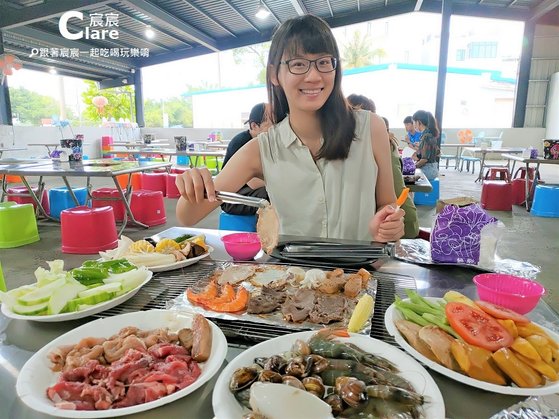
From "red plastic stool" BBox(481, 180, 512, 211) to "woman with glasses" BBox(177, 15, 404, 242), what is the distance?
535cm

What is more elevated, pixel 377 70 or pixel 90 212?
pixel 377 70

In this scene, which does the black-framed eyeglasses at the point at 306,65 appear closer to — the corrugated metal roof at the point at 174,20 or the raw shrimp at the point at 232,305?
the raw shrimp at the point at 232,305

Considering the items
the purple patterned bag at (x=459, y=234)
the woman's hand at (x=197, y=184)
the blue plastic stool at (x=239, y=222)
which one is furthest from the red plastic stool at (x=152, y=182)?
the purple patterned bag at (x=459, y=234)

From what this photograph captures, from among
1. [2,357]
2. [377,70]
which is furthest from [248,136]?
[377,70]

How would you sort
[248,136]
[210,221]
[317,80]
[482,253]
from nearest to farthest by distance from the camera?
[482,253], [317,80], [248,136], [210,221]

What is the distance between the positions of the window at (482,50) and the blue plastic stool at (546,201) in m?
18.8

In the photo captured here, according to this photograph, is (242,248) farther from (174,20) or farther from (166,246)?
(174,20)

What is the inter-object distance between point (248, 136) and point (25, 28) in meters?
8.92

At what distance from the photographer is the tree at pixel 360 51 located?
2061cm

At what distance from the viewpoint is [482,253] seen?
1371mm

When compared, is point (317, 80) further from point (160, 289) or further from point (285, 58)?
point (160, 289)

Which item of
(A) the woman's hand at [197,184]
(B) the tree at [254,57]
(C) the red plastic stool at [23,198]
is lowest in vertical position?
(C) the red plastic stool at [23,198]

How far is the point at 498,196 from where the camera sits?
630cm

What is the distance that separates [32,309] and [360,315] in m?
0.84
